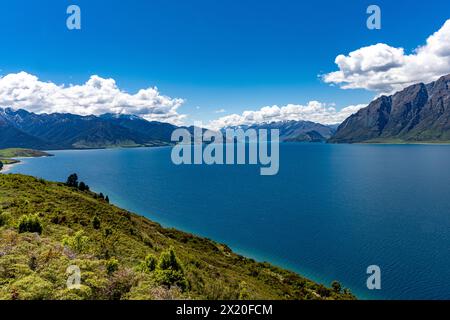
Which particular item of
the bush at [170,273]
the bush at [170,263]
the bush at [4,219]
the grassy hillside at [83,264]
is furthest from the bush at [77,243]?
the bush at [4,219]

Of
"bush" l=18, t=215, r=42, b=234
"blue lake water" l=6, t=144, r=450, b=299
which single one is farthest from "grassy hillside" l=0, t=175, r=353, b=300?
"blue lake water" l=6, t=144, r=450, b=299

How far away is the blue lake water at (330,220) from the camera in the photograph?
191ft

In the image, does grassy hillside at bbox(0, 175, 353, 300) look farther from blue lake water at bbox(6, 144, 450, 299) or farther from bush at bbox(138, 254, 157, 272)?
blue lake water at bbox(6, 144, 450, 299)

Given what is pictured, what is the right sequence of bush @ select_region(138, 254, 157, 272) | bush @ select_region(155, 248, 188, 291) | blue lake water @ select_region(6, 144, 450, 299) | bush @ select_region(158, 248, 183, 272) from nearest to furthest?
bush @ select_region(155, 248, 188, 291)
bush @ select_region(158, 248, 183, 272)
bush @ select_region(138, 254, 157, 272)
blue lake water @ select_region(6, 144, 450, 299)

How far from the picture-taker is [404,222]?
85812 millimetres

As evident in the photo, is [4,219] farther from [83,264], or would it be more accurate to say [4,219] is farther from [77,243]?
[83,264]

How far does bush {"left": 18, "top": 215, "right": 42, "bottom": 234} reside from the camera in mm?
27609

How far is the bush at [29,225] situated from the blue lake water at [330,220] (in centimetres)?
4965

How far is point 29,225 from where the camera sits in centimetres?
2800

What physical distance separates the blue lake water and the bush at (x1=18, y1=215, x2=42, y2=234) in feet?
163

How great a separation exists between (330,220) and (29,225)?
272ft
